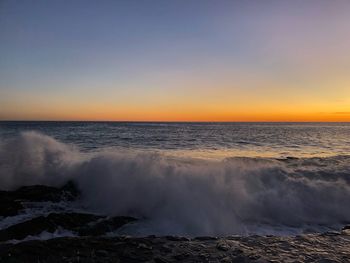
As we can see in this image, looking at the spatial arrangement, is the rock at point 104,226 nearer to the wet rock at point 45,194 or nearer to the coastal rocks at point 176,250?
the coastal rocks at point 176,250

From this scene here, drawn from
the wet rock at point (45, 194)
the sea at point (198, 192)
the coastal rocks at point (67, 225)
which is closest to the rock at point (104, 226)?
the coastal rocks at point (67, 225)

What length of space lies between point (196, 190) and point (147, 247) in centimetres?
453

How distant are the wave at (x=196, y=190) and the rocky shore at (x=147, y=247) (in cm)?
171

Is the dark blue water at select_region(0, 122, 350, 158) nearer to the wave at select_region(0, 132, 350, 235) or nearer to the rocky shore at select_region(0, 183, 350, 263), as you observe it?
the wave at select_region(0, 132, 350, 235)

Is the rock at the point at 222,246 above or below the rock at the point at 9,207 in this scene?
above

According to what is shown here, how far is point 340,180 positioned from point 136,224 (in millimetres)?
8146

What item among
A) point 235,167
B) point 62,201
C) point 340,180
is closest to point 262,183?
point 235,167

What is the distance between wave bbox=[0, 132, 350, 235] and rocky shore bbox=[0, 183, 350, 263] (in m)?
1.71

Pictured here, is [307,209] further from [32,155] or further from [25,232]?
[32,155]

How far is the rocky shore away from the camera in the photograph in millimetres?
5211

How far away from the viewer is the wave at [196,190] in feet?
28.8

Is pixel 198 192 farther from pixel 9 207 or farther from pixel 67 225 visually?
pixel 9 207

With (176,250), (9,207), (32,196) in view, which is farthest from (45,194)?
(176,250)

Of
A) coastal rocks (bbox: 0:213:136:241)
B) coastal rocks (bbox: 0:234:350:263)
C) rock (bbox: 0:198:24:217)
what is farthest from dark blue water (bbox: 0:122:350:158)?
coastal rocks (bbox: 0:234:350:263)
